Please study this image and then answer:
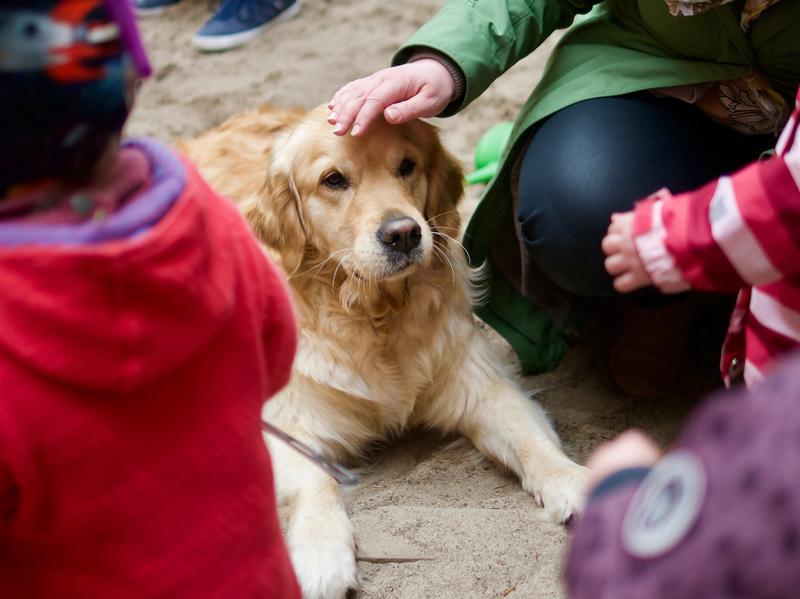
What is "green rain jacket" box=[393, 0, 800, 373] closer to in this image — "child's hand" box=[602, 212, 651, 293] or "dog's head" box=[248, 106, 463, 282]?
"dog's head" box=[248, 106, 463, 282]

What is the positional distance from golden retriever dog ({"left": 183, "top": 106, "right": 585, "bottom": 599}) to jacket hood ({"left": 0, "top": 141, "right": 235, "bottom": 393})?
3.89ft

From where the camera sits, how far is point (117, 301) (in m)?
0.86

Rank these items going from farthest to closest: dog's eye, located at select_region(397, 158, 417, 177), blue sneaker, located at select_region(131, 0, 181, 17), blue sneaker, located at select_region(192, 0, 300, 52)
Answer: blue sneaker, located at select_region(131, 0, 181, 17) < blue sneaker, located at select_region(192, 0, 300, 52) < dog's eye, located at select_region(397, 158, 417, 177)

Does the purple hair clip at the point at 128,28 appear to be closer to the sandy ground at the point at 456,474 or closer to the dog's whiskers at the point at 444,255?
the sandy ground at the point at 456,474

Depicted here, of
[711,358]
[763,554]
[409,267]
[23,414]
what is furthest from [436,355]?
[763,554]

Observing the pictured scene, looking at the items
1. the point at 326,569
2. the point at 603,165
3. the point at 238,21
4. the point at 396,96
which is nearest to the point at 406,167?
the point at 396,96

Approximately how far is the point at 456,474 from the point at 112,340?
57.0 inches

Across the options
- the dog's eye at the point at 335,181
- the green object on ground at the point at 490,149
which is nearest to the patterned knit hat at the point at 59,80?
the dog's eye at the point at 335,181

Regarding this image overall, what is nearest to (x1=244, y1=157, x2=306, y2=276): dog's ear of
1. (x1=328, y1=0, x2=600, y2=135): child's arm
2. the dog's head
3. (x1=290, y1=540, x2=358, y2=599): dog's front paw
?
the dog's head

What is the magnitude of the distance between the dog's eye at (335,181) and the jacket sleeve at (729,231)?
42.9 inches

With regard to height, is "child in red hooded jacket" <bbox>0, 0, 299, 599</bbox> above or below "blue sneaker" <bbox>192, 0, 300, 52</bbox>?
above

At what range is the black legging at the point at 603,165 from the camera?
6.84 feet

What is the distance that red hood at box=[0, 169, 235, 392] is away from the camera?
83cm

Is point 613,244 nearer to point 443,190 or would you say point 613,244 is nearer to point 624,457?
point 624,457
